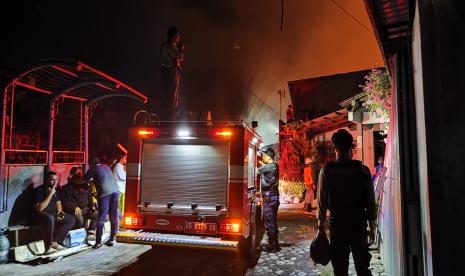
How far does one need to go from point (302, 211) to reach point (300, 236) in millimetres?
5333

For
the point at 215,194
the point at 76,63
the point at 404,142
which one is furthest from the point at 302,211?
the point at 404,142

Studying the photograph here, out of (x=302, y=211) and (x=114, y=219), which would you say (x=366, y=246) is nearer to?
(x=114, y=219)

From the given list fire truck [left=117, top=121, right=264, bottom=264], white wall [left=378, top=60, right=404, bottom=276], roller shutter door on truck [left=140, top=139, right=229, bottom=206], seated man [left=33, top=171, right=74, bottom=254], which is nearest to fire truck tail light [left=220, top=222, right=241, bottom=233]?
fire truck [left=117, top=121, right=264, bottom=264]

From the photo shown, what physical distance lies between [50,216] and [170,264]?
2.61m

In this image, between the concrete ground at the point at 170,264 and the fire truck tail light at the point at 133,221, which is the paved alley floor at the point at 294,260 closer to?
the concrete ground at the point at 170,264

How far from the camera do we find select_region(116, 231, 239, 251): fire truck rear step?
567 centimetres

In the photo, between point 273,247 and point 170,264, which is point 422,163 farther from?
point 273,247

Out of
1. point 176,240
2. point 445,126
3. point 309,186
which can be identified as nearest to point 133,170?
point 176,240

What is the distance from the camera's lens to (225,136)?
6.26m

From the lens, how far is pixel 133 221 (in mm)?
6445

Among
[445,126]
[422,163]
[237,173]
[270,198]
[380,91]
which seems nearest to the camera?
[445,126]

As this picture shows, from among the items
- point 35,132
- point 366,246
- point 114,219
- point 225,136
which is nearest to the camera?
point 366,246

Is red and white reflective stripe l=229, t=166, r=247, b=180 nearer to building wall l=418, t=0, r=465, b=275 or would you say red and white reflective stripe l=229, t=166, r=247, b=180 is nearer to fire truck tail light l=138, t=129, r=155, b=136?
fire truck tail light l=138, t=129, r=155, b=136

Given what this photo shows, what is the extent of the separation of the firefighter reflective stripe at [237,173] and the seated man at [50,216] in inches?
144
